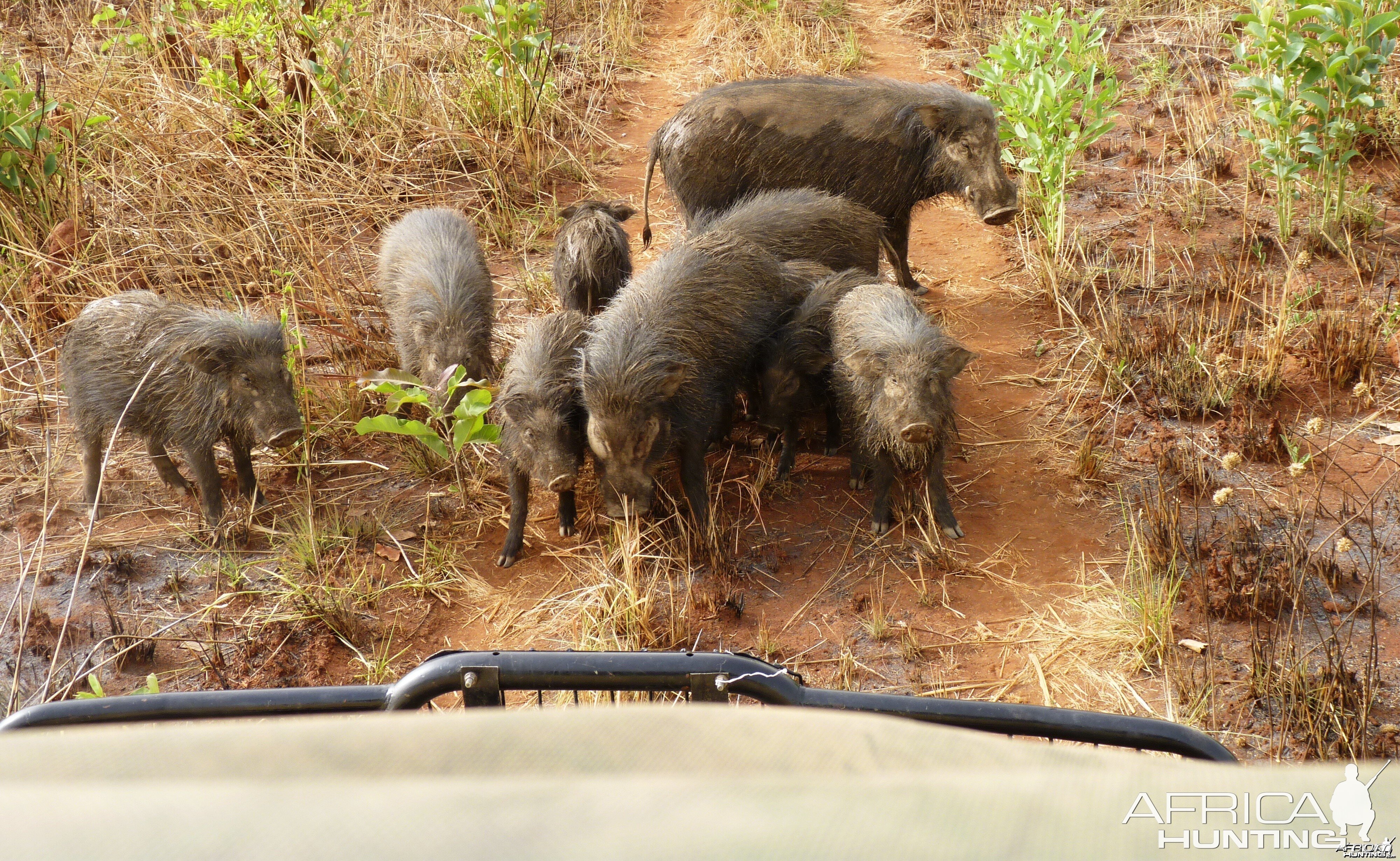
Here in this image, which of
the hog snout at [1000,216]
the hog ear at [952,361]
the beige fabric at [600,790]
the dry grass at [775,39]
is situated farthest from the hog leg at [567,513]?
the dry grass at [775,39]

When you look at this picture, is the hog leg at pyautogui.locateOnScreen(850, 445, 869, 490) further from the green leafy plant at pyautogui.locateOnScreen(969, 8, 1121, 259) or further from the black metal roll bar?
the black metal roll bar

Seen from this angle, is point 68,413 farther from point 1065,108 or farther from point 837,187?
point 1065,108

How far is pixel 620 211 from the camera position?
5.70m

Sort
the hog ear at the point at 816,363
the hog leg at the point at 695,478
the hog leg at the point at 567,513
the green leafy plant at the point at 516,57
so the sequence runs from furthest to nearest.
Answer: the green leafy plant at the point at 516,57 → the hog ear at the point at 816,363 → the hog leg at the point at 567,513 → the hog leg at the point at 695,478

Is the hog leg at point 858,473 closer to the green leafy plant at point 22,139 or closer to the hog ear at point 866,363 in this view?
the hog ear at point 866,363

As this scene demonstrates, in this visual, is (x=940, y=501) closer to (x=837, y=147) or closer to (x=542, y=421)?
(x=542, y=421)

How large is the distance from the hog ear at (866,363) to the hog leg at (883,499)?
0.35 meters

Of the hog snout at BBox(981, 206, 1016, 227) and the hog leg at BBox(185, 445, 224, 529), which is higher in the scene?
the hog snout at BBox(981, 206, 1016, 227)

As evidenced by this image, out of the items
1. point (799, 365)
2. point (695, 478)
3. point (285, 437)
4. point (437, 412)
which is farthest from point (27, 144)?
point (799, 365)

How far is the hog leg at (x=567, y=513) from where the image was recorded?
4453mm

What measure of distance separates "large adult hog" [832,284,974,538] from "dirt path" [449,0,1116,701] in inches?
7.5

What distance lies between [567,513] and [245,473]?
1.33 meters
